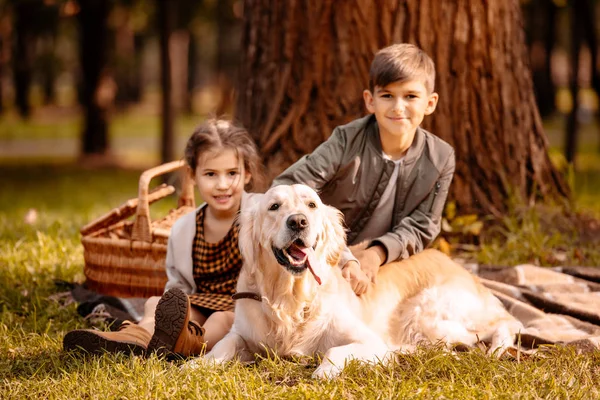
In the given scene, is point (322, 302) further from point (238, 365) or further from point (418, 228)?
point (418, 228)

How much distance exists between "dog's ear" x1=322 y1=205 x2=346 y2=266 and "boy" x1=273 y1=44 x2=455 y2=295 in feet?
1.57

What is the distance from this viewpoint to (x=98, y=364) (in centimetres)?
318

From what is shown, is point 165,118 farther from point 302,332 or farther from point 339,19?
point 302,332

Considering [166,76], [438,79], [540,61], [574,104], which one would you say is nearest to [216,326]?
[438,79]

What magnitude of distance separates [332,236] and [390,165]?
0.90 meters

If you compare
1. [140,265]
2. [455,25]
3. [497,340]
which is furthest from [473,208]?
[140,265]

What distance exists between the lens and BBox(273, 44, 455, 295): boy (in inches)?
152

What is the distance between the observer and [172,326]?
10.7 feet

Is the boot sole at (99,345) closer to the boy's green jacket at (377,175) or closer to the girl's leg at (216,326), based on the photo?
the girl's leg at (216,326)

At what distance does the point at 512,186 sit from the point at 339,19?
177 cm

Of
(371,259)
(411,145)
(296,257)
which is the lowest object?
(371,259)

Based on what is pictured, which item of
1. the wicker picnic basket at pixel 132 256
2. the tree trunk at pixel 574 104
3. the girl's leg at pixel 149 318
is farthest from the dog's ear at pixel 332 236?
the tree trunk at pixel 574 104

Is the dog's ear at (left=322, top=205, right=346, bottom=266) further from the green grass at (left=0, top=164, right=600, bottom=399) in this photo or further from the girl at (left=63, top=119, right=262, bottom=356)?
the girl at (left=63, top=119, right=262, bottom=356)

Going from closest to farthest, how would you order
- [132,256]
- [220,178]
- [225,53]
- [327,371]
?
[327,371]
[220,178]
[132,256]
[225,53]
